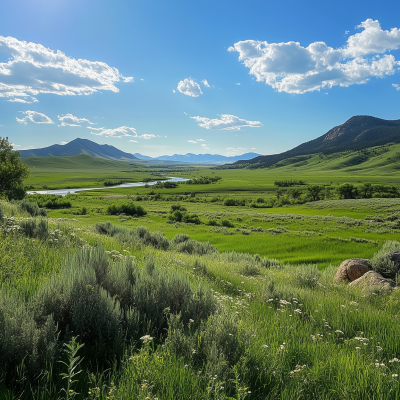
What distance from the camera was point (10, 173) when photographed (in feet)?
121

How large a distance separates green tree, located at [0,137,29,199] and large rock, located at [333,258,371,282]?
41381 millimetres

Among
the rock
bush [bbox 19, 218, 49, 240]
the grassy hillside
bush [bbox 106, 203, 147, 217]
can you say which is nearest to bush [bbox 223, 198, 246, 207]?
bush [bbox 106, 203, 147, 217]

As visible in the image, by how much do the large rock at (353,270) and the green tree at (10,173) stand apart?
41.4 metres

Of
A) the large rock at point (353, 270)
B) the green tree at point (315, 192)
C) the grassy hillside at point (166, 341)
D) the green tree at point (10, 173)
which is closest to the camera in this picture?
the grassy hillside at point (166, 341)

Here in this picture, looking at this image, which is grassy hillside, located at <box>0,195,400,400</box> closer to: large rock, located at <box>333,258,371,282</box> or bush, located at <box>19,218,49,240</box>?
bush, located at <box>19,218,49,240</box>

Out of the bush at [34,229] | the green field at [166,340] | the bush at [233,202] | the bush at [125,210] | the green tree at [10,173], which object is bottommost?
the bush at [233,202]

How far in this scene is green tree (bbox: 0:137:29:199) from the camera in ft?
120

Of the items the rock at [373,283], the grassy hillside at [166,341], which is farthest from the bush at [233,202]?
the grassy hillside at [166,341]

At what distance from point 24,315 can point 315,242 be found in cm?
2714

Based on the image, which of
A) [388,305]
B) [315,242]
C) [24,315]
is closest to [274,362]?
[24,315]

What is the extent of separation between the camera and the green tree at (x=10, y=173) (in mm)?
36500

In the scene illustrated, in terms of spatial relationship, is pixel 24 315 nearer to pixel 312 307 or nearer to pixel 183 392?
pixel 183 392

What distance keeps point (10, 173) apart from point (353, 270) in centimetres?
4347

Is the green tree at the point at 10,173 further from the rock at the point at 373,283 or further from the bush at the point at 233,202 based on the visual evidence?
the bush at the point at 233,202
